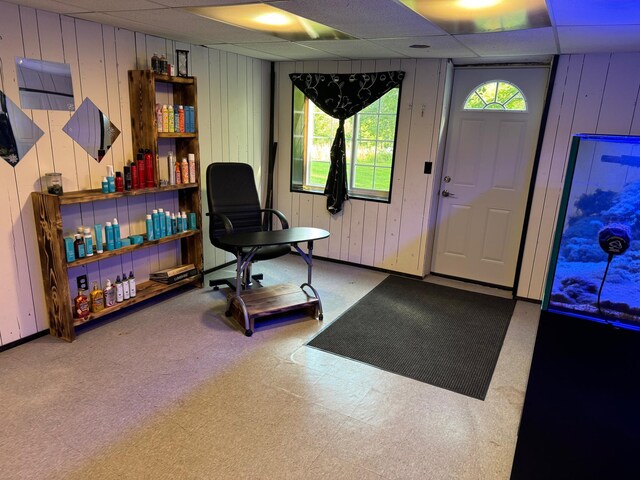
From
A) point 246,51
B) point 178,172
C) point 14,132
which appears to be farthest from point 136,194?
point 246,51

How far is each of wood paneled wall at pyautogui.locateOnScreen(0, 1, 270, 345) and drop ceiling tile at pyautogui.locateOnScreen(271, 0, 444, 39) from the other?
1492 millimetres

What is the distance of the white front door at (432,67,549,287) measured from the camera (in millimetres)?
3914

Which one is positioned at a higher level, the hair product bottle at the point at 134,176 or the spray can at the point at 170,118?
the spray can at the point at 170,118

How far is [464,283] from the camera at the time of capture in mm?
4445

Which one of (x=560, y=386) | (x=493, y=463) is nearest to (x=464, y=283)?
(x=493, y=463)

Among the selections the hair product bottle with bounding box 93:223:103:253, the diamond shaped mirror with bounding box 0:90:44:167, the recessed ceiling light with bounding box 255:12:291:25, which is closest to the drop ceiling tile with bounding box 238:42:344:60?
the recessed ceiling light with bounding box 255:12:291:25

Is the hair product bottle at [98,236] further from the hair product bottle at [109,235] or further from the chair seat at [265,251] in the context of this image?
the chair seat at [265,251]

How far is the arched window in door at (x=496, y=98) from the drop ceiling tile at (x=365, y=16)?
1.41 m

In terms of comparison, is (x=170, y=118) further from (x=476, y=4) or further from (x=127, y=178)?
(x=476, y=4)

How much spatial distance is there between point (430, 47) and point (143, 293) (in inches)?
118

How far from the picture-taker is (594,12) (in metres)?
2.13

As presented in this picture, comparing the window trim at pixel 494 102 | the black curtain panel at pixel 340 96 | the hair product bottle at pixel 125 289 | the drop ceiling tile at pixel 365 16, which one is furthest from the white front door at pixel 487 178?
the hair product bottle at pixel 125 289

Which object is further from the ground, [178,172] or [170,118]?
[170,118]

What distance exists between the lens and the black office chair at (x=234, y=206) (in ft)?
12.1
